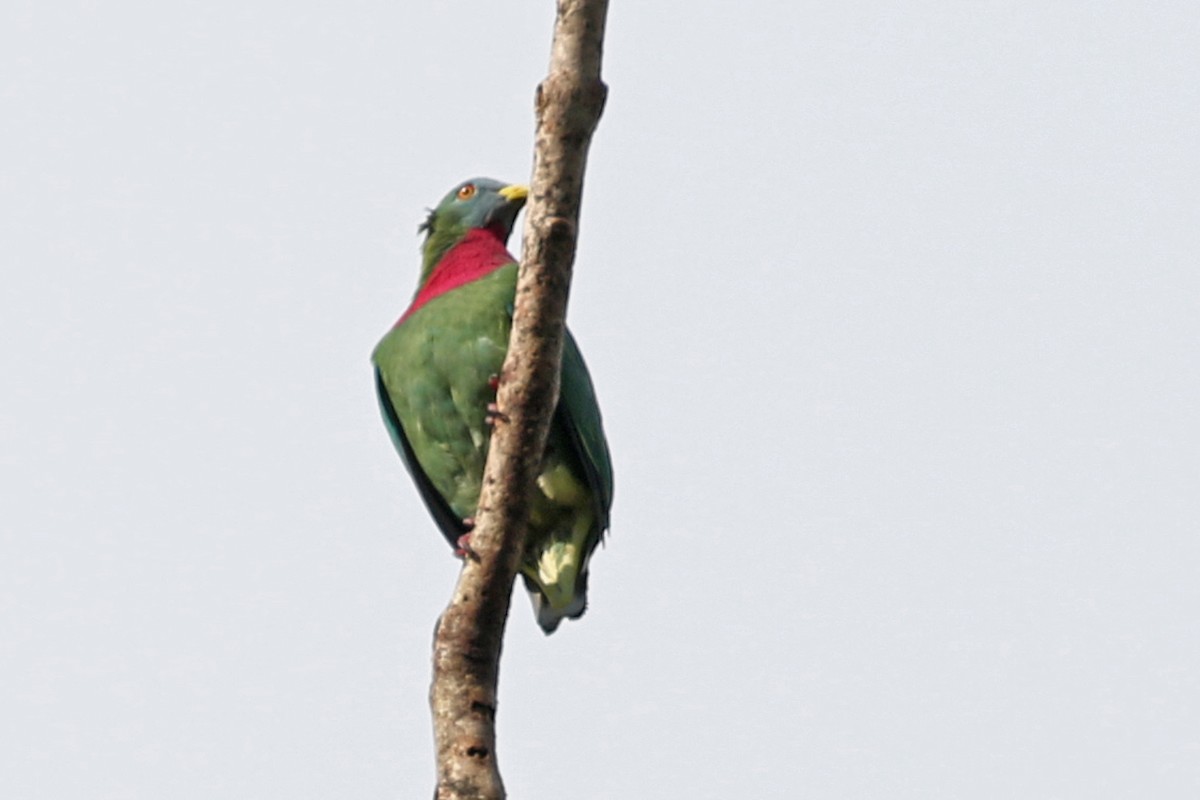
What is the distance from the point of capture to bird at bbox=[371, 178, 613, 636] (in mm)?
5352

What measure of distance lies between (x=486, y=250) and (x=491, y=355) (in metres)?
0.92

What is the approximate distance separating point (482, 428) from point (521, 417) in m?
1.48

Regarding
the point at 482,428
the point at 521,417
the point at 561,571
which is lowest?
the point at 521,417

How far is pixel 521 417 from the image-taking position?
389 cm

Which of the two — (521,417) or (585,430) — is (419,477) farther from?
(521,417)

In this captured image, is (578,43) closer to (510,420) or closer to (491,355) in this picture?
(510,420)

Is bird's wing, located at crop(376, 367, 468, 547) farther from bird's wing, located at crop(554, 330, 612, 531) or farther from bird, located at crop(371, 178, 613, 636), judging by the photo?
bird's wing, located at crop(554, 330, 612, 531)

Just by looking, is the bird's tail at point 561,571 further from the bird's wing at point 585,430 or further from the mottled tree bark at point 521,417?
the mottled tree bark at point 521,417

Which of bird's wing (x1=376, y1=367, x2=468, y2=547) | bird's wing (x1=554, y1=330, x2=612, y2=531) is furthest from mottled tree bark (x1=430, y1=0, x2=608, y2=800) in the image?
bird's wing (x1=376, y1=367, x2=468, y2=547)

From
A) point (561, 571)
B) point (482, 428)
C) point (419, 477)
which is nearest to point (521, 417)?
point (482, 428)

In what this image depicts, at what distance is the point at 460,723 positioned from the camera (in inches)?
156

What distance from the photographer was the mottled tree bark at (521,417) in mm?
3828

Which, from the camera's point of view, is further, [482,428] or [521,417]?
[482,428]

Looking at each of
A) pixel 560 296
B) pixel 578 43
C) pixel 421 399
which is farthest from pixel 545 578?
pixel 578 43
